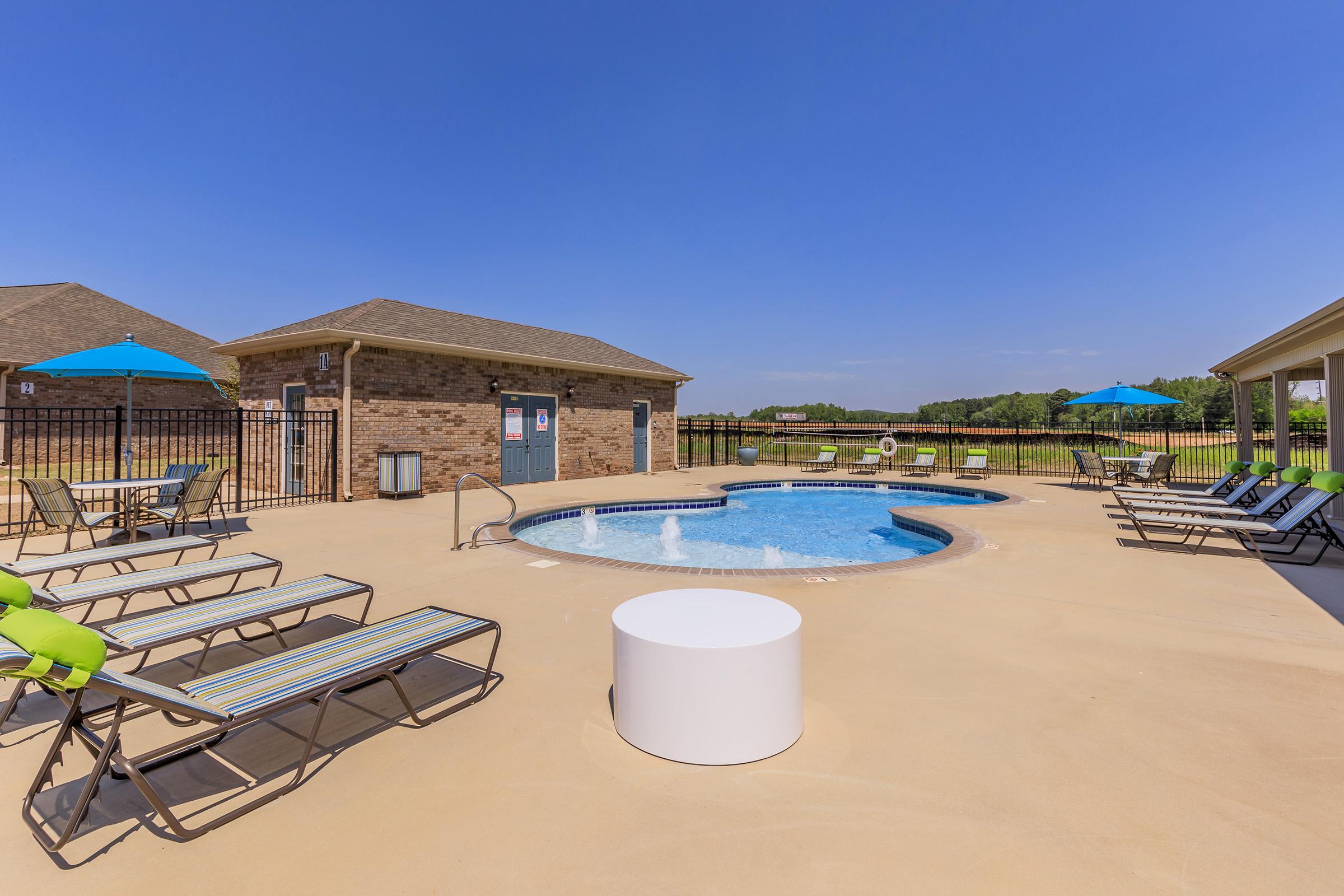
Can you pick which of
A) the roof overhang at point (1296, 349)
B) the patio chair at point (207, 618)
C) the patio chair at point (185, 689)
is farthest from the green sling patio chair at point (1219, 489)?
the patio chair at point (207, 618)

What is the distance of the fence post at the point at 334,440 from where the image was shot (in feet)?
35.4

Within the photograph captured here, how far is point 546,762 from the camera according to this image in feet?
7.80

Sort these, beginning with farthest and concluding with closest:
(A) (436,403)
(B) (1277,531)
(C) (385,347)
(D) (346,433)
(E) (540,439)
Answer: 1. (E) (540,439)
2. (A) (436,403)
3. (C) (385,347)
4. (D) (346,433)
5. (B) (1277,531)

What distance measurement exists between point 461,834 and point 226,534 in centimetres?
725

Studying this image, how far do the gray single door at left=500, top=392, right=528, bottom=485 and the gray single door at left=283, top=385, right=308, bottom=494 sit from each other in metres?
4.00

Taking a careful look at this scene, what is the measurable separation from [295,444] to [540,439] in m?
5.26

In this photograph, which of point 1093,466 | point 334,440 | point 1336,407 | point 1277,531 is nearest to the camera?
point 1277,531

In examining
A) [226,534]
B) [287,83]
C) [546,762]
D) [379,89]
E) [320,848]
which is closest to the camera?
[320,848]

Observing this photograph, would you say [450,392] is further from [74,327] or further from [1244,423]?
[1244,423]

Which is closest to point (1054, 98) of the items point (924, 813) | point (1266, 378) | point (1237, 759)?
point (1266, 378)

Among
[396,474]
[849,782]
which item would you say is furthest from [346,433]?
[849,782]

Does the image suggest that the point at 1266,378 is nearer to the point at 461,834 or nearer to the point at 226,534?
the point at 461,834

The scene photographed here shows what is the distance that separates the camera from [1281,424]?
443 inches

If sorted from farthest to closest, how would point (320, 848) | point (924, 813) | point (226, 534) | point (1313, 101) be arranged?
point (1313, 101) < point (226, 534) < point (924, 813) < point (320, 848)
